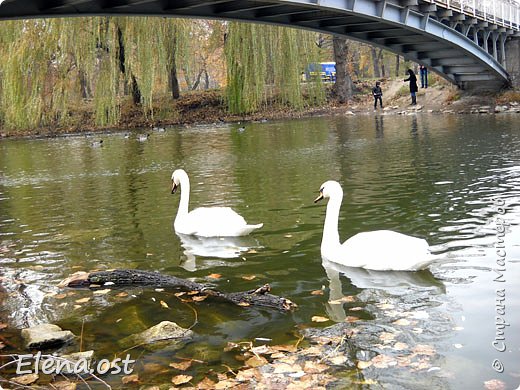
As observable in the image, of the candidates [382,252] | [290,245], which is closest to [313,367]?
[382,252]

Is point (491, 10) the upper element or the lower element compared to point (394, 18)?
upper

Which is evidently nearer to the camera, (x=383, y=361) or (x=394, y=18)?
(x=383, y=361)

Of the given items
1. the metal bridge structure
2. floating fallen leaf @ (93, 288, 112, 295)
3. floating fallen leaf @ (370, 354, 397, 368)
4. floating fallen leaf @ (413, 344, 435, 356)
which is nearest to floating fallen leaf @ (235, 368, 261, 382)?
floating fallen leaf @ (370, 354, 397, 368)

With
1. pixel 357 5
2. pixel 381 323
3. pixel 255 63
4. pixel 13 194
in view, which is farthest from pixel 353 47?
pixel 381 323

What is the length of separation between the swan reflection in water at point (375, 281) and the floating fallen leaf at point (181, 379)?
63.8 inches

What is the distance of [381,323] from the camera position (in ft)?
18.1

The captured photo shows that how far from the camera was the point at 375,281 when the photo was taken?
677 cm

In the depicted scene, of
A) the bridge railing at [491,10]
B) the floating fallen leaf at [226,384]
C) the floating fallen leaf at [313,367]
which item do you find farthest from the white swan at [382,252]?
the bridge railing at [491,10]

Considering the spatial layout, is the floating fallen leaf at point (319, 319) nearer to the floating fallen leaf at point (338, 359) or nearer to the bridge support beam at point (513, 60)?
the floating fallen leaf at point (338, 359)

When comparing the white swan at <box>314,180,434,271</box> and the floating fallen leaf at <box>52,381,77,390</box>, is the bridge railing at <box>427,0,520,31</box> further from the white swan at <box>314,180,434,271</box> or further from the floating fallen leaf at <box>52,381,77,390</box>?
the floating fallen leaf at <box>52,381,77,390</box>

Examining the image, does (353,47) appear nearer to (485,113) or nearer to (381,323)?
(485,113)

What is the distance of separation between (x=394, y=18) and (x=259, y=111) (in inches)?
673

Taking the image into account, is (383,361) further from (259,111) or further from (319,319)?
(259,111)

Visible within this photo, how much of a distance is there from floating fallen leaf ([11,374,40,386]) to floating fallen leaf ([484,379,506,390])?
10.1 feet
